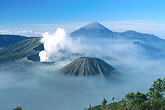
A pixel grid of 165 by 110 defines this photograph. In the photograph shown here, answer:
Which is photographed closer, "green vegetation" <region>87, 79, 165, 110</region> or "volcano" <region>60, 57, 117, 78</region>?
"green vegetation" <region>87, 79, 165, 110</region>

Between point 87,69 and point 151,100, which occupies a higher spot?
point 87,69

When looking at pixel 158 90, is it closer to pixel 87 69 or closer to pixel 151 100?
pixel 151 100

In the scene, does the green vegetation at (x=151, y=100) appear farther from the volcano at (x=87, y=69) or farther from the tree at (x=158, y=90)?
the volcano at (x=87, y=69)

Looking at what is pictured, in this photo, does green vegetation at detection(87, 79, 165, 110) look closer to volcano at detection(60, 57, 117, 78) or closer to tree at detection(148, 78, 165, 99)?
tree at detection(148, 78, 165, 99)

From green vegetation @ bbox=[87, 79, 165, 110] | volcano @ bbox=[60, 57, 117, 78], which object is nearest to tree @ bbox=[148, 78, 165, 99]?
green vegetation @ bbox=[87, 79, 165, 110]

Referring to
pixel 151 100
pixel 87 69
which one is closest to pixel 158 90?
pixel 151 100

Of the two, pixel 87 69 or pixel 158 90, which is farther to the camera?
pixel 87 69

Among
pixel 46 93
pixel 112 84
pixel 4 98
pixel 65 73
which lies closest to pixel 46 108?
pixel 46 93

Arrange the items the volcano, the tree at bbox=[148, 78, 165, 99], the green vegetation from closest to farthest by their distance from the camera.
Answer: the green vegetation → the tree at bbox=[148, 78, 165, 99] → the volcano

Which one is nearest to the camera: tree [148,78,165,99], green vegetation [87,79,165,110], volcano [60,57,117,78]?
green vegetation [87,79,165,110]

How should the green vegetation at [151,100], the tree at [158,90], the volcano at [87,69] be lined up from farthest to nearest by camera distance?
1. the volcano at [87,69]
2. the tree at [158,90]
3. the green vegetation at [151,100]

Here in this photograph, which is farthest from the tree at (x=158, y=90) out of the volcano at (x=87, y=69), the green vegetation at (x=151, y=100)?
the volcano at (x=87, y=69)
